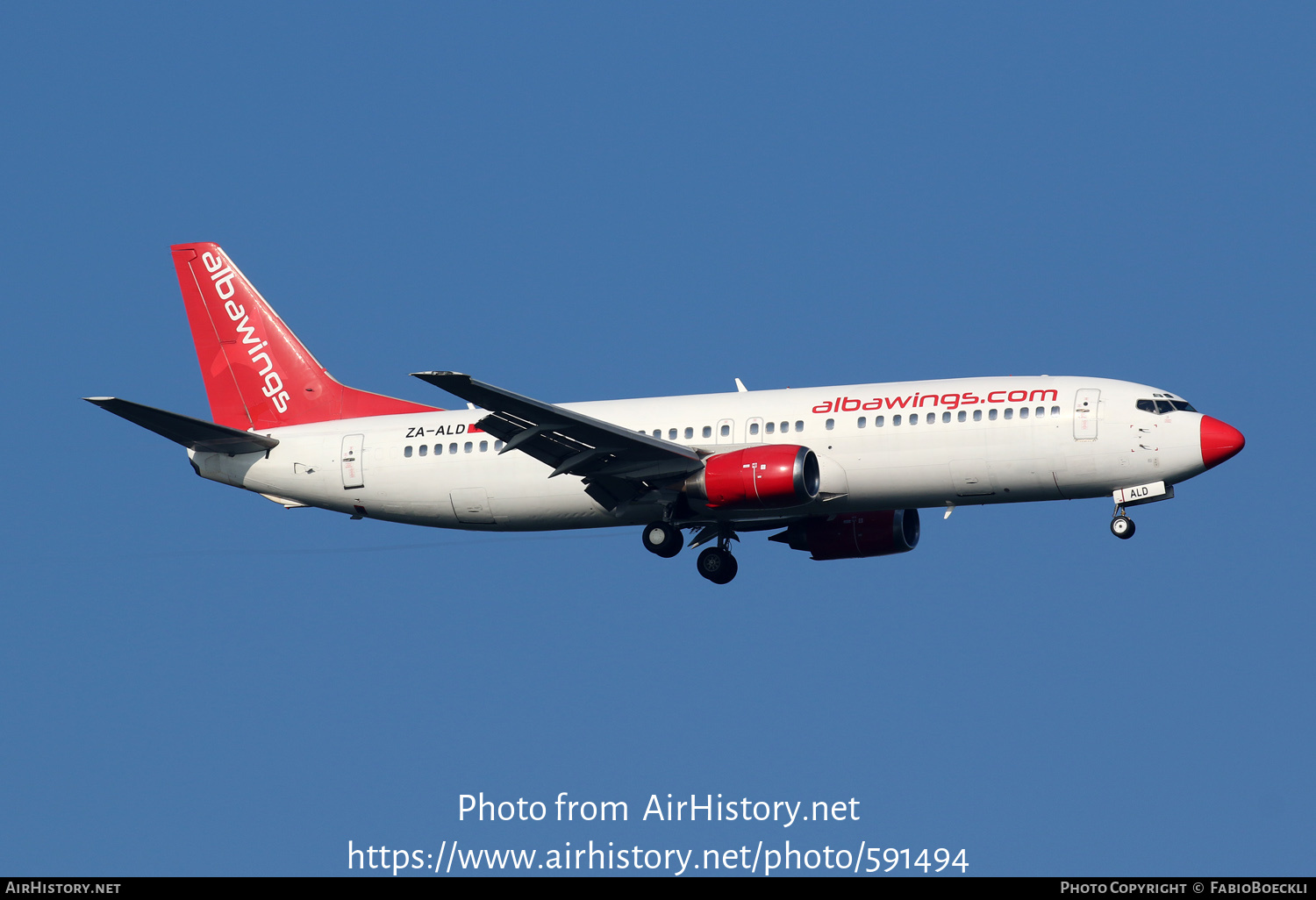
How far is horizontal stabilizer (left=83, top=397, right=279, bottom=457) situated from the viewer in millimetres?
47344

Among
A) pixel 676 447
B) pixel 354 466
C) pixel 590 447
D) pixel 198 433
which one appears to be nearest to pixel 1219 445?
pixel 676 447

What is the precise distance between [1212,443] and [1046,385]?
434 cm

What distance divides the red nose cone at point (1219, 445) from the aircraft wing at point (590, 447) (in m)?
12.8

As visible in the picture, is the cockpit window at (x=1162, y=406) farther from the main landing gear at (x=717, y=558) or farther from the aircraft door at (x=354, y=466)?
the aircraft door at (x=354, y=466)

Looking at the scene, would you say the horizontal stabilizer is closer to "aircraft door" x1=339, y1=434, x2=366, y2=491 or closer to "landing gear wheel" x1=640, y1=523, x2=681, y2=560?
"aircraft door" x1=339, y1=434, x2=366, y2=491

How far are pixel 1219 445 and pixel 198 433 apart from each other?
91.2 feet

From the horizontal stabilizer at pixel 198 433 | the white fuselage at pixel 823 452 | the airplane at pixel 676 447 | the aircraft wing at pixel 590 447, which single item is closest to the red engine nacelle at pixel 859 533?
the airplane at pixel 676 447


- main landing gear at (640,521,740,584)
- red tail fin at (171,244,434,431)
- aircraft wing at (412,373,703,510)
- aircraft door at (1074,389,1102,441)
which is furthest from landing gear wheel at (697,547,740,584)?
aircraft door at (1074,389,1102,441)

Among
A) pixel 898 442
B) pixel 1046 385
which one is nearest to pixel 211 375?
pixel 898 442

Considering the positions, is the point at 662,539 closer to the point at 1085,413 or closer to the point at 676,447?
the point at 676,447

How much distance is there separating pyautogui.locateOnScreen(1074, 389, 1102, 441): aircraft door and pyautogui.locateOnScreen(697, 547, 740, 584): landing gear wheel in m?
11.0
